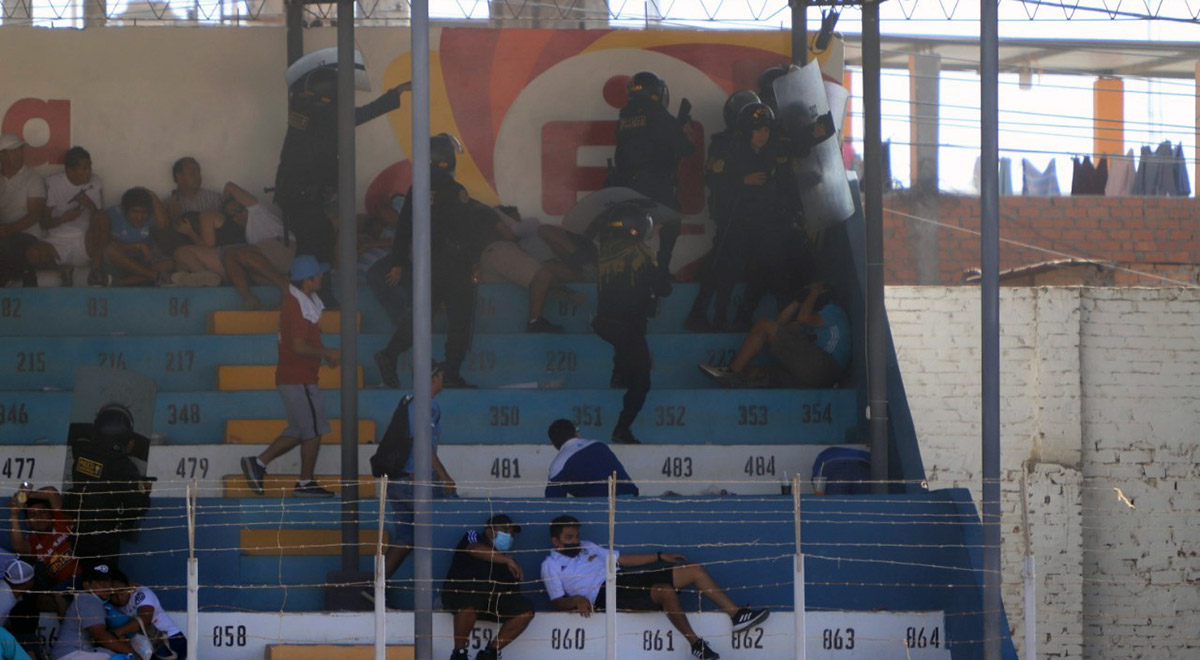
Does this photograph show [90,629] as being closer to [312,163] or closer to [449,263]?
[449,263]

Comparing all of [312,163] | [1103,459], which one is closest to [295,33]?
[312,163]

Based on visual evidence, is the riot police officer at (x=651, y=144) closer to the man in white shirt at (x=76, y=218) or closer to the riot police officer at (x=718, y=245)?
the riot police officer at (x=718, y=245)

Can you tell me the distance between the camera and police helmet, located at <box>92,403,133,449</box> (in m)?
9.68

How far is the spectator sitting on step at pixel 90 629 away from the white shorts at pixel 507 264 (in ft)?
12.9

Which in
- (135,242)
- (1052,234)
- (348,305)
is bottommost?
(348,305)

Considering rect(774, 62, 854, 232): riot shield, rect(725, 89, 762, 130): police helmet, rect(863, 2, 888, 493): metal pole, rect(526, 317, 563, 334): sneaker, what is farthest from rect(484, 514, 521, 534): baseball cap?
rect(725, 89, 762, 130): police helmet

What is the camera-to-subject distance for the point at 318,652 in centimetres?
862

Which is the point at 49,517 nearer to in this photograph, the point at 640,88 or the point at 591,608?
the point at 591,608

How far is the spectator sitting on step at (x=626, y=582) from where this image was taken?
339 inches

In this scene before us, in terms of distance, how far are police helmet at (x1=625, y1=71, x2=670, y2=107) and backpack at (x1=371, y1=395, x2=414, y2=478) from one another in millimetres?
3008

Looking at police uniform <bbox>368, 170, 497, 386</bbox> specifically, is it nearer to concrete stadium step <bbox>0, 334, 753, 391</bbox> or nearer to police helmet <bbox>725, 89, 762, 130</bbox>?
concrete stadium step <bbox>0, 334, 753, 391</bbox>

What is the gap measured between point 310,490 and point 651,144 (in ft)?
11.1

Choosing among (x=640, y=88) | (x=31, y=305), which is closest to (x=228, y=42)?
(x=31, y=305)

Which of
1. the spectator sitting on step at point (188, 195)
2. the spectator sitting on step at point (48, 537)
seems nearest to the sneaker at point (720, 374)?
the spectator sitting on step at point (188, 195)
